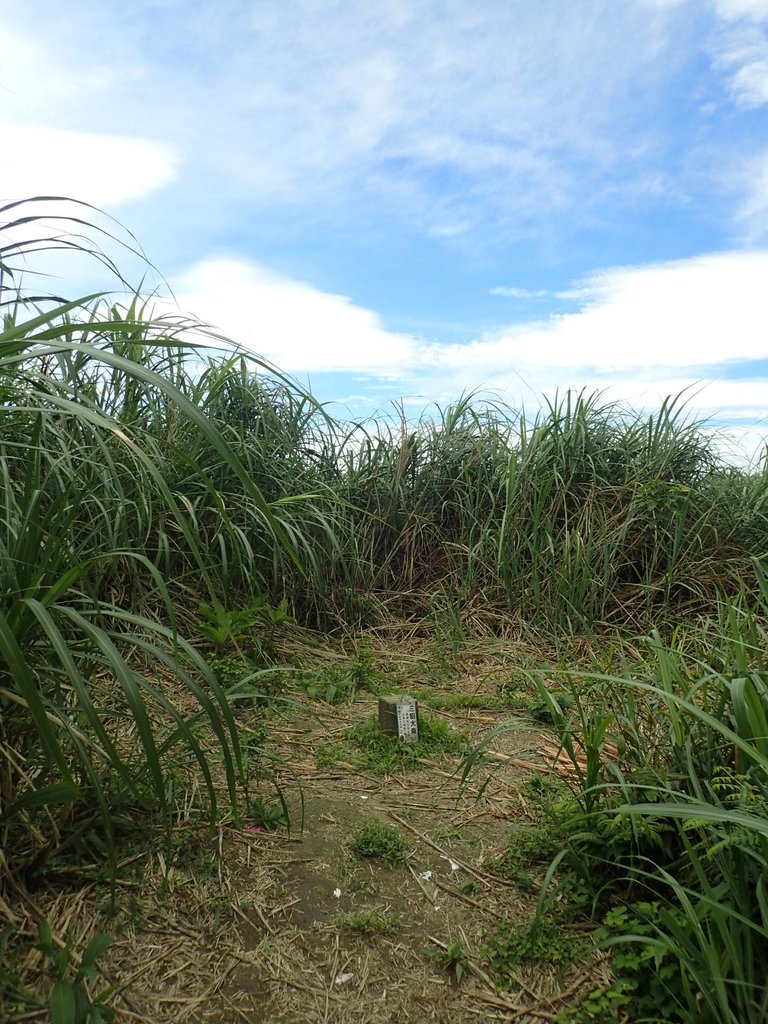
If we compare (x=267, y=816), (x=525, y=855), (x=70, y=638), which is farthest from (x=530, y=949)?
(x=70, y=638)

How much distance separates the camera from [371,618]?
13.8ft

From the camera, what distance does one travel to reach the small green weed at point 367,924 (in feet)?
5.38

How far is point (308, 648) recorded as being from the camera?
12.1 ft

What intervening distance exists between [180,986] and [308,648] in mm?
2219

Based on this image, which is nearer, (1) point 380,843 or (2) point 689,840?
(2) point 689,840

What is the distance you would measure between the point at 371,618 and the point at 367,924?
102 inches

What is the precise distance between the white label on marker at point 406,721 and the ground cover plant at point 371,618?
74 millimetres

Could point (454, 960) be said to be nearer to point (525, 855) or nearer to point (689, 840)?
point (525, 855)

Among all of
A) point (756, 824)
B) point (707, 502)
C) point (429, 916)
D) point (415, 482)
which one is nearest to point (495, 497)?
point (415, 482)

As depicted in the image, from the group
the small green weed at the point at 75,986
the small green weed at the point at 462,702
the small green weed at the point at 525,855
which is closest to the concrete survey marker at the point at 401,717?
the small green weed at the point at 462,702

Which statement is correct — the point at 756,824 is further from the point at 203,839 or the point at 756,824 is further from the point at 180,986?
the point at 203,839

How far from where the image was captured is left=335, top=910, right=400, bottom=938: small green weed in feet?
5.38

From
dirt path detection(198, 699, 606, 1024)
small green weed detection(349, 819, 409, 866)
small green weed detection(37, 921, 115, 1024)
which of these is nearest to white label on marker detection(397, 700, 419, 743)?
dirt path detection(198, 699, 606, 1024)

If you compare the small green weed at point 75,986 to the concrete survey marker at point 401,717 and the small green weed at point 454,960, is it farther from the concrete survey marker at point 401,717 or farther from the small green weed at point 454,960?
the concrete survey marker at point 401,717
